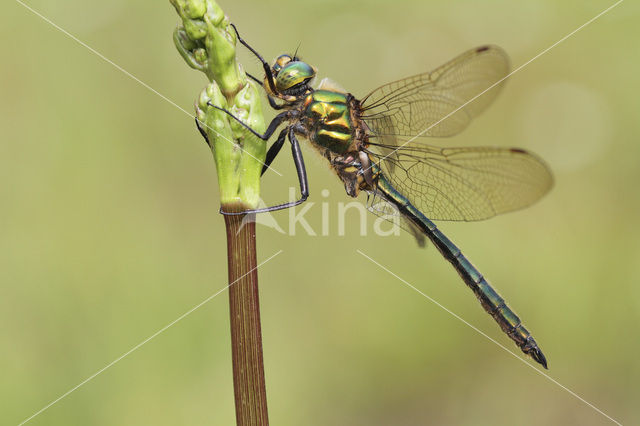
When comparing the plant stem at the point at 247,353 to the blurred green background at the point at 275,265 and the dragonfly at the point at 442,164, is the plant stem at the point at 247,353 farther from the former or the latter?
the blurred green background at the point at 275,265

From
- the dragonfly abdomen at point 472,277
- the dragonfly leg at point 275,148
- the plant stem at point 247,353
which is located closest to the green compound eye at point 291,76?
the dragonfly leg at point 275,148

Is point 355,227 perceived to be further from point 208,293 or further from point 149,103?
point 149,103

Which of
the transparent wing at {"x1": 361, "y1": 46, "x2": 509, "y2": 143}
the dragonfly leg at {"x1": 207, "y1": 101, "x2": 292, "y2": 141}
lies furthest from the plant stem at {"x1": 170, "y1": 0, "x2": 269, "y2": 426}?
the transparent wing at {"x1": 361, "y1": 46, "x2": 509, "y2": 143}

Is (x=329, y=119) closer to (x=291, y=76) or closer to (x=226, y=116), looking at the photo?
(x=291, y=76)

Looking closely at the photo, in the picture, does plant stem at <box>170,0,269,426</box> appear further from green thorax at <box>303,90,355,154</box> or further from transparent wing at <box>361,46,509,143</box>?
transparent wing at <box>361,46,509,143</box>

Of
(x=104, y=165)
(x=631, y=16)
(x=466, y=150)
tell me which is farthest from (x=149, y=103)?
(x=631, y=16)
